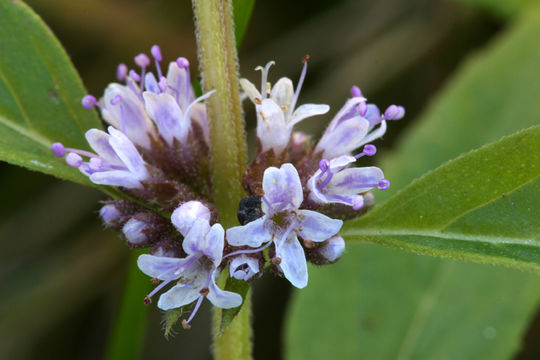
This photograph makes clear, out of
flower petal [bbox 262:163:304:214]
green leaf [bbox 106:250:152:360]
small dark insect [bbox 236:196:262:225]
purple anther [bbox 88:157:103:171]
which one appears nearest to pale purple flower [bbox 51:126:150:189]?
purple anther [bbox 88:157:103:171]

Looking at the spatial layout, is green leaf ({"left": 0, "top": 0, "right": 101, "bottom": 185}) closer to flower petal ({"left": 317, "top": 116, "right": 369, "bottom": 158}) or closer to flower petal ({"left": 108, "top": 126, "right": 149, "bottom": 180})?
flower petal ({"left": 108, "top": 126, "right": 149, "bottom": 180})

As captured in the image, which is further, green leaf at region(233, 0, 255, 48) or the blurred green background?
the blurred green background

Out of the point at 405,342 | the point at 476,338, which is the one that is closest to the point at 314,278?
the point at 405,342

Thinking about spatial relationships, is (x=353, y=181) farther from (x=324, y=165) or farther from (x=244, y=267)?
(x=244, y=267)

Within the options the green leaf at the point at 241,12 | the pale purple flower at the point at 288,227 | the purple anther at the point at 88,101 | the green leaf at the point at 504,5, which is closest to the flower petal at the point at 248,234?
the pale purple flower at the point at 288,227

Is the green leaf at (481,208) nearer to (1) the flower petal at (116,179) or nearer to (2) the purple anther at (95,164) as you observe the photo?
(1) the flower petal at (116,179)

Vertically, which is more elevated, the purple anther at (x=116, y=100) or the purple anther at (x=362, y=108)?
the purple anther at (x=116, y=100)

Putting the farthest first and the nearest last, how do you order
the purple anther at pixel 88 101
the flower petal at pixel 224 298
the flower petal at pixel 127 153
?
1. the purple anther at pixel 88 101
2. the flower petal at pixel 127 153
3. the flower petal at pixel 224 298
